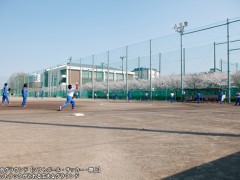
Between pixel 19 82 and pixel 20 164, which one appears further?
pixel 19 82

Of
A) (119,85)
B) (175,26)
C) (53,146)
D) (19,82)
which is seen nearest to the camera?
(53,146)

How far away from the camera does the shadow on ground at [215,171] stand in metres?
3.41

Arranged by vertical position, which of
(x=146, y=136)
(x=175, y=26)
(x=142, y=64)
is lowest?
(x=146, y=136)

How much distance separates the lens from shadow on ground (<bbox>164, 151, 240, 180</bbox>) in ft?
11.2

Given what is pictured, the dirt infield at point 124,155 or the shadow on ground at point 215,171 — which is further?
the dirt infield at point 124,155

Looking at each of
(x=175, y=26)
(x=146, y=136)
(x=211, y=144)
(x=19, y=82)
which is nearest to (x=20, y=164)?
(x=146, y=136)

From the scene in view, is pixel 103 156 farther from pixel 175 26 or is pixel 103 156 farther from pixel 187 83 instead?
pixel 187 83

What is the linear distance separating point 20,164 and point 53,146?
1382 mm

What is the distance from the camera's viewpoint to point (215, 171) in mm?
3650

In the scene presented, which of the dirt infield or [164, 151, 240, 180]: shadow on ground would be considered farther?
the dirt infield

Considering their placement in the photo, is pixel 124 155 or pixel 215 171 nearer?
pixel 215 171

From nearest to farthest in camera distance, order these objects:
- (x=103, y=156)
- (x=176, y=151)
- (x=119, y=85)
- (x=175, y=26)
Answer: (x=103, y=156) → (x=176, y=151) → (x=175, y=26) → (x=119, y=85)

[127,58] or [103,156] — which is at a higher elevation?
[127,58]

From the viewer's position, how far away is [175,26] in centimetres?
4312
